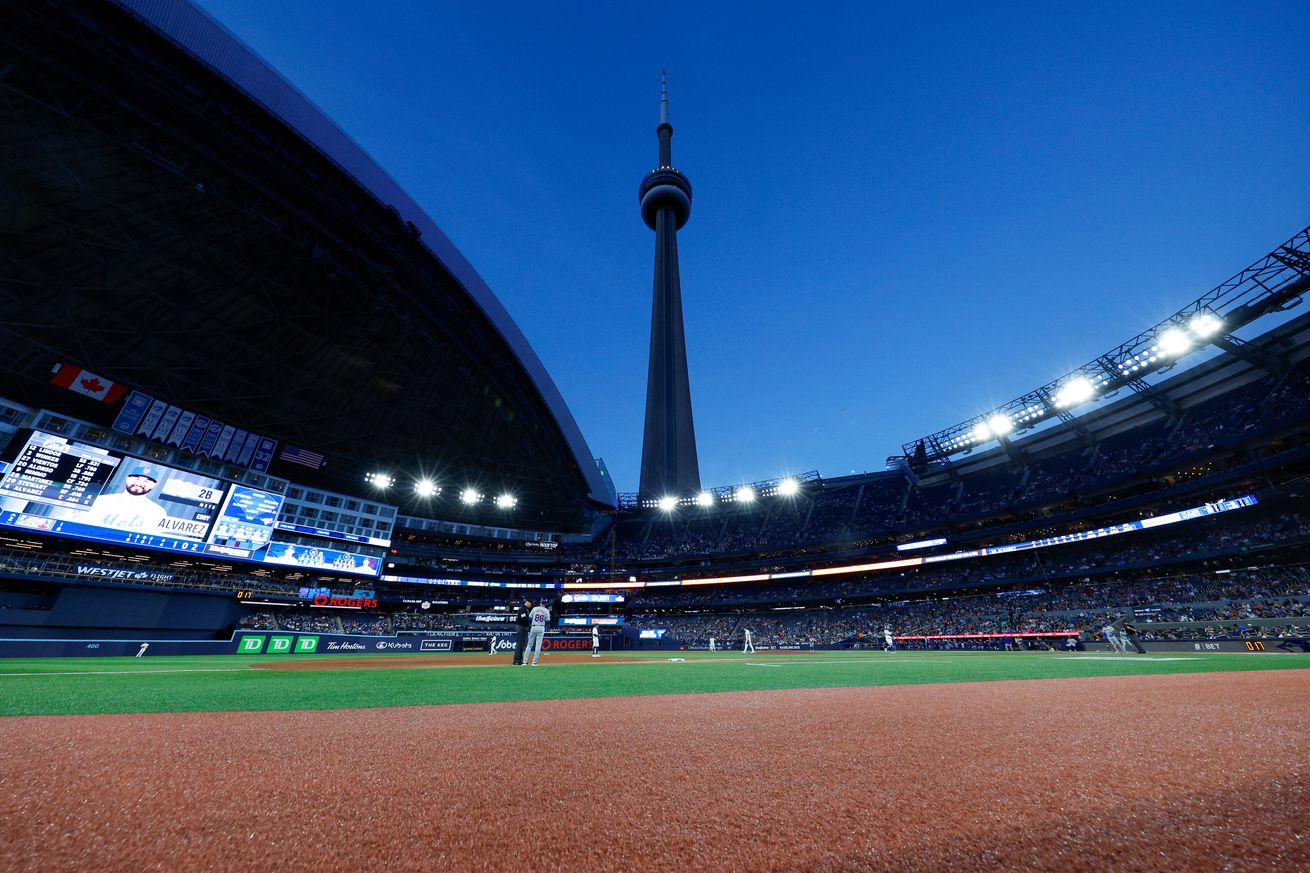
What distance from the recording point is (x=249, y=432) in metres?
34.6

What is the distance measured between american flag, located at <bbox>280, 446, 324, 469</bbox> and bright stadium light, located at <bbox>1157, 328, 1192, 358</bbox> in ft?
188

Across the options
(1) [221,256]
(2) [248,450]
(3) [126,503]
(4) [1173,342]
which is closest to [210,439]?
(2) [248,450]

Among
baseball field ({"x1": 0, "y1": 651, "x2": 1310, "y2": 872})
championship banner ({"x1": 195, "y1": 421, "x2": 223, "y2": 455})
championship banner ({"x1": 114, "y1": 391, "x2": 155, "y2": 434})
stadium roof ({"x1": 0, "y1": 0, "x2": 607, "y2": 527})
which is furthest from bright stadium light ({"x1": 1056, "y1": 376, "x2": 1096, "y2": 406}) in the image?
championship banner ({"x1": 114, "y1": 391, "x2": 155, "y2": 434})

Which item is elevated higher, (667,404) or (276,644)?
(667,404)

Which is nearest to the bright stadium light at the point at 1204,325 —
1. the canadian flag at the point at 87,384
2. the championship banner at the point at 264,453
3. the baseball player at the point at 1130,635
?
the baseball player at the point at 1130,635

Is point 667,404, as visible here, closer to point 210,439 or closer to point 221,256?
point 210,439

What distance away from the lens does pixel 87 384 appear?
2720cm

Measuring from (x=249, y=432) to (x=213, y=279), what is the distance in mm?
15650

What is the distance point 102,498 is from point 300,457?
1037 centimetres

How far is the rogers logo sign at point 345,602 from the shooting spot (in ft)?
138

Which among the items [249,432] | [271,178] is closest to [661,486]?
[249,432]

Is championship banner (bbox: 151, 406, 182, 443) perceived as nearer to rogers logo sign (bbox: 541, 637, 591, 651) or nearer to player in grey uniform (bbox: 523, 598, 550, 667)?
rogers logo sign (bbox: 541, 637, 591, 651)

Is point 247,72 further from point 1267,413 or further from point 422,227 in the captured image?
point 1267,413

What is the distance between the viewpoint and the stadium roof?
1512 centimetres
